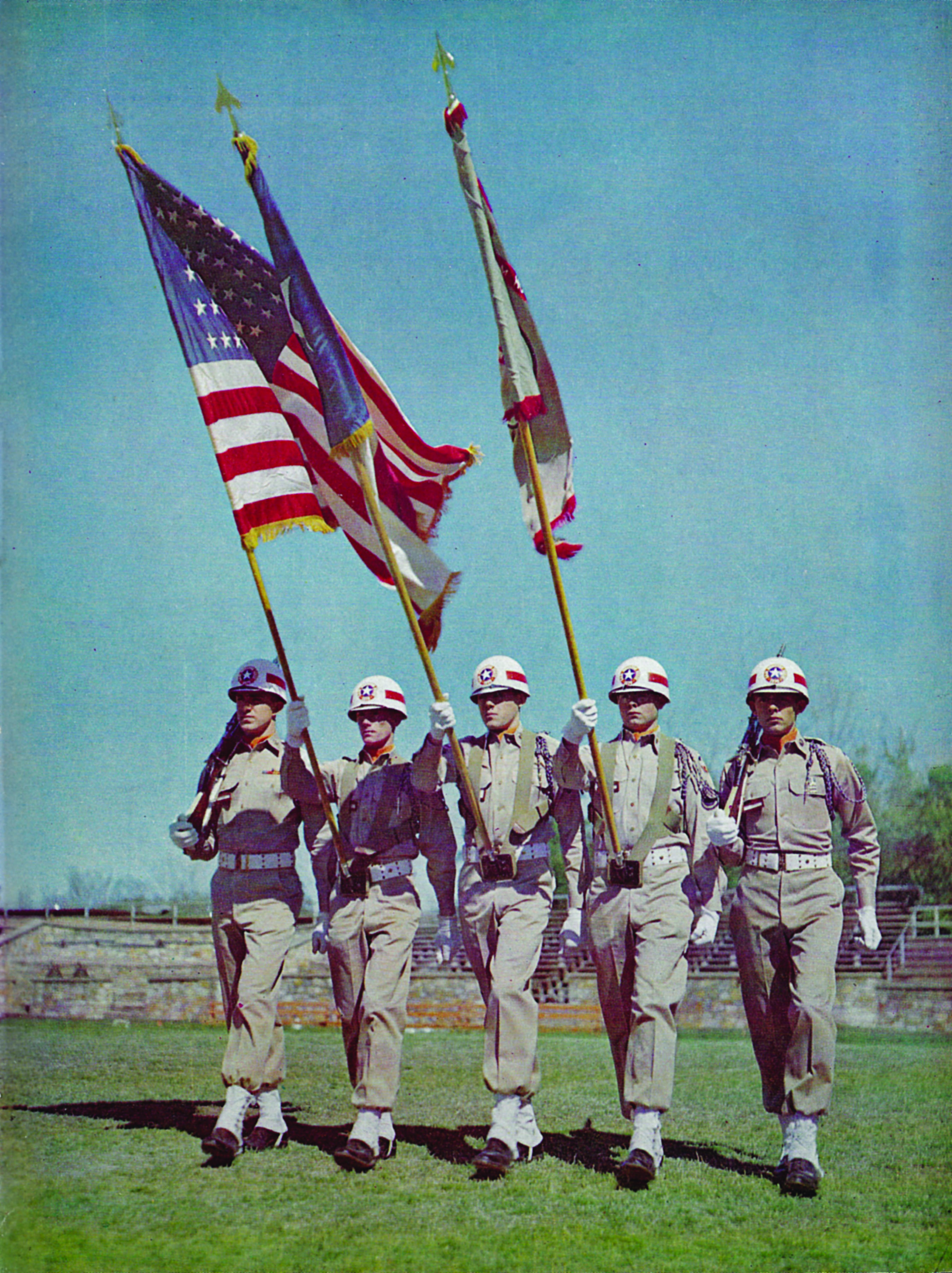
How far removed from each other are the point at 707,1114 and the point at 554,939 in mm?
18047

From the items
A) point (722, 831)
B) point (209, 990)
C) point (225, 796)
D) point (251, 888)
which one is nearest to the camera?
point (722, 831)

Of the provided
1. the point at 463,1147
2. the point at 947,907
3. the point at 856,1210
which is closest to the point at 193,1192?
the point at 463,1147

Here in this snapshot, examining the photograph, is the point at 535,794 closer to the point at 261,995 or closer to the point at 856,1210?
the point at 261,995

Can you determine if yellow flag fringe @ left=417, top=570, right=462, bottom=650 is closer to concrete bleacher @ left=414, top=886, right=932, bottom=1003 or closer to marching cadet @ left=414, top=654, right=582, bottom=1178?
marching cadet @ left=414, top=654, right=582, bottom=1178

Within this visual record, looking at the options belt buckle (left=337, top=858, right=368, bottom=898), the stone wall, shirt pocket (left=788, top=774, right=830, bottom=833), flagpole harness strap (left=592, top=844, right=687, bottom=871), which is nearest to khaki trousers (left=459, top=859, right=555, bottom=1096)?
flagpole harness strap (left=592, top=844, right=687, bottom=871)

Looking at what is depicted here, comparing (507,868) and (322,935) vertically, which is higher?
(507,868)

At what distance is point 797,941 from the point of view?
26.3 feet

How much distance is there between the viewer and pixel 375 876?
28.7ft

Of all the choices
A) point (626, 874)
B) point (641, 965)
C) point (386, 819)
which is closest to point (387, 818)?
point (386, 819)

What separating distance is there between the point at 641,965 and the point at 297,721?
2.49 meters

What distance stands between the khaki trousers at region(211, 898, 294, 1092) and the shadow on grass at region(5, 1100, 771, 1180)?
0.68 meters

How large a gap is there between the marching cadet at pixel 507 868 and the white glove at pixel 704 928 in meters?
0.73

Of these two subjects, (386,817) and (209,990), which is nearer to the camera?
(386,817)

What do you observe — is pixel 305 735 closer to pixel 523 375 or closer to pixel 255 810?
pixel 255 810
